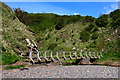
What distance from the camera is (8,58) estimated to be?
17.9 metres

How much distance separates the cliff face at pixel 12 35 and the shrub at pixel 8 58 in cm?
81

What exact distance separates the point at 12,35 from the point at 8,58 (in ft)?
20.2

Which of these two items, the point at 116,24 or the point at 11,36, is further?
the point at 116,24

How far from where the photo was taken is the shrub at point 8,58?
17.3 metres

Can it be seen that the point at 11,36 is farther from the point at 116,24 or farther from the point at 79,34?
the point at 116,24

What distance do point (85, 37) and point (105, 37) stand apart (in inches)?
166

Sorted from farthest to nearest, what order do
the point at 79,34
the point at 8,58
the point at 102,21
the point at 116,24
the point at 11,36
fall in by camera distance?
the point at 102,21 < the point at 79,34 < the point at 116,24 < the point at 11,36 < the point at 8,58

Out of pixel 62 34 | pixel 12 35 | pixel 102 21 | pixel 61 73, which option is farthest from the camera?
pixel 102 21

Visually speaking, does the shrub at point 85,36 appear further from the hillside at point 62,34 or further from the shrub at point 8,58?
the shrub at point 8,58

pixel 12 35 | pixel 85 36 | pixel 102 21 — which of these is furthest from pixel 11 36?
pixel 102 21

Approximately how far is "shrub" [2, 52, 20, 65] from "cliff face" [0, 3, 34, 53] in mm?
815

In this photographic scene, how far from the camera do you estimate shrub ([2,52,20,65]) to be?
1731 cm

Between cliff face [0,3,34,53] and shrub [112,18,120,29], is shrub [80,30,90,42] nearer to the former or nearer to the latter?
shrub [112,18,120,29]

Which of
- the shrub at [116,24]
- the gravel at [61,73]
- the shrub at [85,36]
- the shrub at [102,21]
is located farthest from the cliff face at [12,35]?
the shrub at [102,21]
